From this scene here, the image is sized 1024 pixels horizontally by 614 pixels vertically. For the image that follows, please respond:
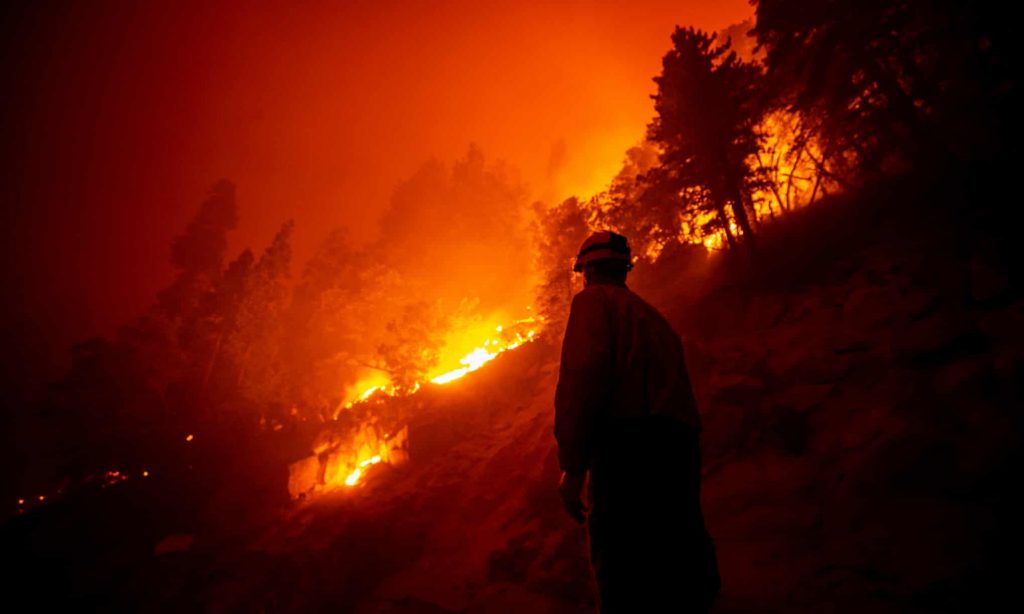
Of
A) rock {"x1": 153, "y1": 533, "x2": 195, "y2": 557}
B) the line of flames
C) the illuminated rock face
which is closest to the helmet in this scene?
the illuminated rock face

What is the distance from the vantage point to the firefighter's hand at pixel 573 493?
9.49 ft

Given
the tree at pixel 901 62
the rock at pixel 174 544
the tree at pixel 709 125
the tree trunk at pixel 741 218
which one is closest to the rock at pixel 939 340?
the tree at pixel 901 62

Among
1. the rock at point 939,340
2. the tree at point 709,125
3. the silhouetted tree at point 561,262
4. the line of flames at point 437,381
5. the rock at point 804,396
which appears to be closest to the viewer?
the rock at point 939,340

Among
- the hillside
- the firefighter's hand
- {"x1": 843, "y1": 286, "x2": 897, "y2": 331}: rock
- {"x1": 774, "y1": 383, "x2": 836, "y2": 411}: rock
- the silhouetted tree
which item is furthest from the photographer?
the silhouetted tree

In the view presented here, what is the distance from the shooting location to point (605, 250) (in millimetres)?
3500

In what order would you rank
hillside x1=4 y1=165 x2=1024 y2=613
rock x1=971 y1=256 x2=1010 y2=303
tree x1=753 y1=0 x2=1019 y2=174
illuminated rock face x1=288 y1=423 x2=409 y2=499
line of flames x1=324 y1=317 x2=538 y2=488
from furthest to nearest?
line of flames x1=324 y1=317 x2=538 y2=488 → illuminated rock face x1=288 y1=423 x2=409 y2=499 → tree x1=753 y1=0 x2=1019 y2=174 → rock x1=971 y1=256 x2=1010 y2=303 → hillside x1=4 y1=165 x2=1024 y2=613

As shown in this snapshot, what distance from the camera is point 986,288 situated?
784 cm

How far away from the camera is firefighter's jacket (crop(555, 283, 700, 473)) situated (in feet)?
9.25

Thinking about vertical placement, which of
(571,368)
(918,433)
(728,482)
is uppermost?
(571,368)

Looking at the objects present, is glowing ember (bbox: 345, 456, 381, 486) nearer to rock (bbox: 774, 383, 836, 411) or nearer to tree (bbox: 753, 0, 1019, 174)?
rock (bbox: 774, 383, 836, 411)

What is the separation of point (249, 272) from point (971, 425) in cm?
4162

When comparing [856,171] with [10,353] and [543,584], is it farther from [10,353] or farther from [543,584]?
[10,353]

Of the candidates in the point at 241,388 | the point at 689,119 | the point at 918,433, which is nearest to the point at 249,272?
the point at 241,388

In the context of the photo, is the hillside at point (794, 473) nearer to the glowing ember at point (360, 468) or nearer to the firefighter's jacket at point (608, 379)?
the glowing ember at point (360, 468)
